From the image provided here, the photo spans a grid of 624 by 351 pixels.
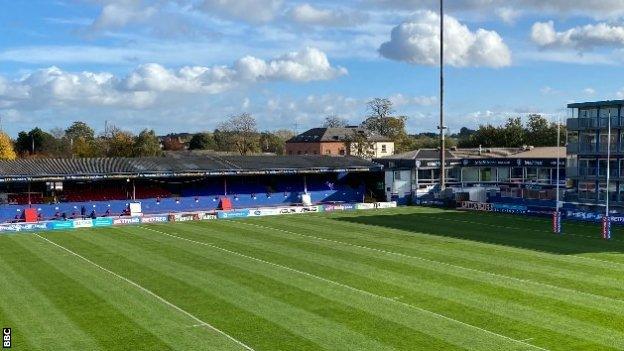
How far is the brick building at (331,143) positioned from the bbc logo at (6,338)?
96.8 meters

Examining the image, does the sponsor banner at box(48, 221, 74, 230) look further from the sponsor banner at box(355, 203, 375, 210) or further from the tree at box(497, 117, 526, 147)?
the tree at box(497, 117, 526, 147)

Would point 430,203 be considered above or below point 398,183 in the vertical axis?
below

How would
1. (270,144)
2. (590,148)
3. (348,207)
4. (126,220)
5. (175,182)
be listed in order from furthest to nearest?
(270,144) → (175,182) → (348,207) → (126,220) → (590,148)

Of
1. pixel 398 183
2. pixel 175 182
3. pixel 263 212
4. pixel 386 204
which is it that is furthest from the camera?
pixel 398 183

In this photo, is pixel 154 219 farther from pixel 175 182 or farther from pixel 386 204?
pixel 386 204

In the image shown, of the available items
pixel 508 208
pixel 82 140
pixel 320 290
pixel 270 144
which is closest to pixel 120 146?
pixel 82 140

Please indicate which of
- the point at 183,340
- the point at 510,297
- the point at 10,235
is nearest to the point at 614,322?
the point at 510,297

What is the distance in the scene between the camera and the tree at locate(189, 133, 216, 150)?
149750mm

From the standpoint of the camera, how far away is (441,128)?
67.2 meters

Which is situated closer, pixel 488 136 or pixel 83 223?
pixel 83 223

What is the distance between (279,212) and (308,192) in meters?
12.6

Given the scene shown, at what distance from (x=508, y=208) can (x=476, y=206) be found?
385 cm

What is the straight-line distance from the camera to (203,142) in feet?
493

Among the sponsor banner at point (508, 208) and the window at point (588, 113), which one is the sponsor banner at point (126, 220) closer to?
the sponsor banner at point (508, 208)
